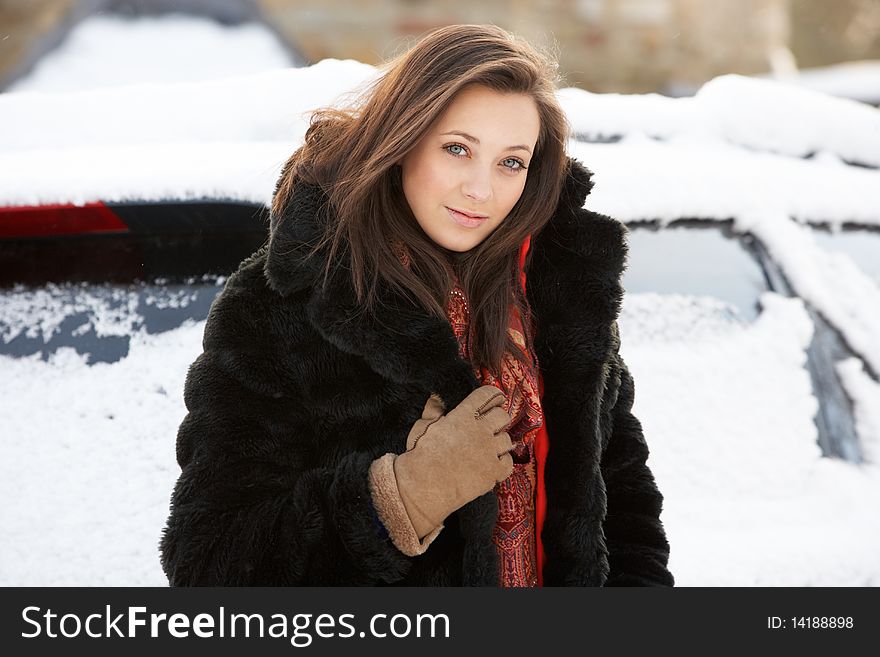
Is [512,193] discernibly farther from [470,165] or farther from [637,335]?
[637,335]

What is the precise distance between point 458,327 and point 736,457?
0.59 meters

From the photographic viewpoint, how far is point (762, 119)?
212 cm


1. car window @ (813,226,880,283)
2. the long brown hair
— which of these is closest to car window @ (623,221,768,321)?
car window @ (813,226,880,283)

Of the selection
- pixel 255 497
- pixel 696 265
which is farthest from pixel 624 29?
pixel 255 497

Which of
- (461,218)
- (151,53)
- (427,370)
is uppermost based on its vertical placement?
(151,53)

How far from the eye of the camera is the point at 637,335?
1.79m

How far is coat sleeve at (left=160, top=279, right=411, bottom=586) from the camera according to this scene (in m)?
1.27

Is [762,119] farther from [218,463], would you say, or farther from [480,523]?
[218,463]

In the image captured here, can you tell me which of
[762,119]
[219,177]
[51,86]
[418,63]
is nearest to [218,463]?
[219,177]

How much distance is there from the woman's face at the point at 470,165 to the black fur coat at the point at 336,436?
0.16 meters

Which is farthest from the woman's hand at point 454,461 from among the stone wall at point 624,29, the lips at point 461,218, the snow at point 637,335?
the stone wall at point 624,29

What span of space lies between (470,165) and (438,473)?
0.48 meters

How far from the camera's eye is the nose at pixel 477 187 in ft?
4.59

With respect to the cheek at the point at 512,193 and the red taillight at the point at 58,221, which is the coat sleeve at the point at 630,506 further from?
the red taillight at the point at 58,221
